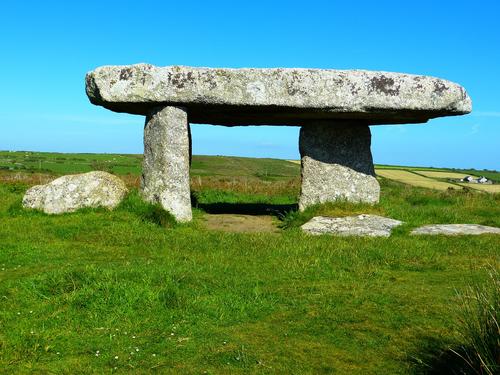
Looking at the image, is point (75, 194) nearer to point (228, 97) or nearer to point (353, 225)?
point (228, 97)

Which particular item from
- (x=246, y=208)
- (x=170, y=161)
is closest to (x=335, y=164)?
(x=246, y=208)

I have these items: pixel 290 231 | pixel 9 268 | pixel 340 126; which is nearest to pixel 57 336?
pixel 9 268

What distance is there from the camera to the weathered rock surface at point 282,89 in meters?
13.8

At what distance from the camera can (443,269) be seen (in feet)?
31.3

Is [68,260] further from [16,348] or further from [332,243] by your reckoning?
[332,243]

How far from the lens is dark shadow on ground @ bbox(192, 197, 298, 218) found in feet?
57.3

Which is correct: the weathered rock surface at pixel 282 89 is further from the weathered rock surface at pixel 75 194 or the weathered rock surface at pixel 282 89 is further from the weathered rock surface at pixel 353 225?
the weathered rock surface at pixel 353 225

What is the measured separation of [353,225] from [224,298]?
6586 mm

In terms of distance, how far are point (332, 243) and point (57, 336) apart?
6371 millimetres

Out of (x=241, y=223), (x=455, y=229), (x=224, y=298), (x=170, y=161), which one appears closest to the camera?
(x=224, y=298)

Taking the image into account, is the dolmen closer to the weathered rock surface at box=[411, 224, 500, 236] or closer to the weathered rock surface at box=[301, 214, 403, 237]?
the weathered rock surface at box=[301, 214, 403, 237]

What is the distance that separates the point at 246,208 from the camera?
18594 mm

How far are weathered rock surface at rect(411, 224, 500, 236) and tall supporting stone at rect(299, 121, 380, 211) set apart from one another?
2914mm

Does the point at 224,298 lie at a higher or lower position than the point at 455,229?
lower
